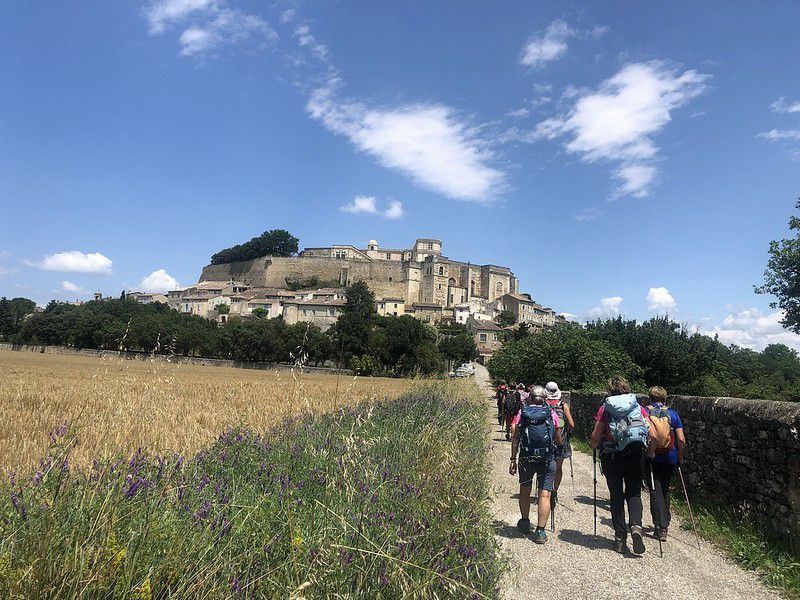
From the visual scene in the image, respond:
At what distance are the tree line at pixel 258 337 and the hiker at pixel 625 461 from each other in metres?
51.3

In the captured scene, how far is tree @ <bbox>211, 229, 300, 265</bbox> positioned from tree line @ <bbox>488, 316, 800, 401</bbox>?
97878 millimetres

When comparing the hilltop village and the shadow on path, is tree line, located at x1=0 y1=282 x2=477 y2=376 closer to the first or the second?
the hilltop village

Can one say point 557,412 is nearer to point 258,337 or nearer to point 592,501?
point 592,501

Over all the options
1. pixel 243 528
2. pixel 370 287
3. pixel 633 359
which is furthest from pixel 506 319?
pixel 243 528

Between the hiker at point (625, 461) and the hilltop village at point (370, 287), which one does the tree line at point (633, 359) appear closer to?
the hiker at point (625, 461)

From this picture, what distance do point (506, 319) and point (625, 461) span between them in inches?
4662

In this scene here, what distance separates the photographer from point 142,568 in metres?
2.28

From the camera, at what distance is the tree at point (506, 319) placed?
4792 inches

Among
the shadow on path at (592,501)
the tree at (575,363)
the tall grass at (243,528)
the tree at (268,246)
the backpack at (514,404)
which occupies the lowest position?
the shadow on path at (592,501)

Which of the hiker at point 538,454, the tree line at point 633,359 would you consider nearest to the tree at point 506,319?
the tree line at point 633,359

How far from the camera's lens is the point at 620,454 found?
Result: 20.0 feet

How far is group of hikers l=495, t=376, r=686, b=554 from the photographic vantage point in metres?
5.91

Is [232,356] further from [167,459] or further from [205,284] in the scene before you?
[167,459]

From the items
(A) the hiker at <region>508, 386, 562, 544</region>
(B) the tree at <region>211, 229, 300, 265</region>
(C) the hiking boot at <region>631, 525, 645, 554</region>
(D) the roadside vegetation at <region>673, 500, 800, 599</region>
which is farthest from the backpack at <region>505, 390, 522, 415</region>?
(B) the tree at <region>211, 229, 300, 265</region>
